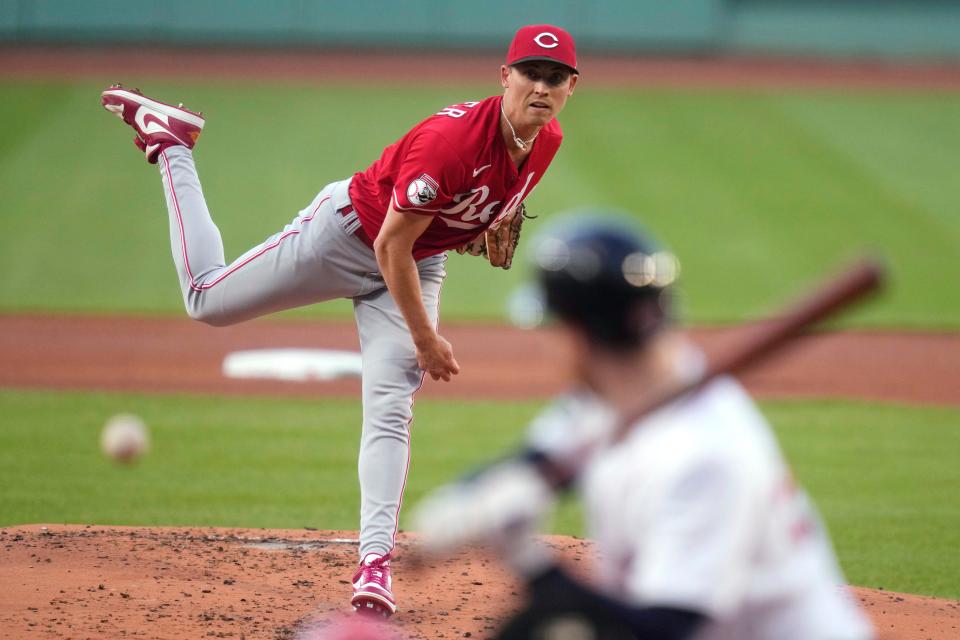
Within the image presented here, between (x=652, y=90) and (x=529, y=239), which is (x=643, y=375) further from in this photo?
(x=652, y=90)

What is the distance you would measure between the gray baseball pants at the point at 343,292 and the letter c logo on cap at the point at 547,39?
949 millimetres

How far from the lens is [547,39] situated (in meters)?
4.53

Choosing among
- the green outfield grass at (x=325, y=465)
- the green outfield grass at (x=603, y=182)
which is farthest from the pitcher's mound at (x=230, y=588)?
the green outfield grass at (x=603, y=182)

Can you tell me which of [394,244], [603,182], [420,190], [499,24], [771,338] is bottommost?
[771,338]

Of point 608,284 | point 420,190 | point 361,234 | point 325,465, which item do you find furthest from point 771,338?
point 325,465

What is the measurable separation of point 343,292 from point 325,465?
304cm

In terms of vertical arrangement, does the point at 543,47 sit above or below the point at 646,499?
above

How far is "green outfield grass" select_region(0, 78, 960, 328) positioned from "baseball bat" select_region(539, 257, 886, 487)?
38.4 feet

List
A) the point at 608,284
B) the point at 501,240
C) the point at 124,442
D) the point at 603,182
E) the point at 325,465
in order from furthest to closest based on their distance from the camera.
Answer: the point at 603,182, the point at 325,465, the point at 124,442, the point at 501,240, the point at 608,284

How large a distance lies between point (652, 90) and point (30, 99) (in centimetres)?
1102

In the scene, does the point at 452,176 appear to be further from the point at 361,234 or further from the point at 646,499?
the point at 646,499

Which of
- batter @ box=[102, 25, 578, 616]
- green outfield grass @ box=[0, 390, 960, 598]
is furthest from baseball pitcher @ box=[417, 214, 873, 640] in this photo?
green outfield grass @ box=[0, 390, 960, 598]

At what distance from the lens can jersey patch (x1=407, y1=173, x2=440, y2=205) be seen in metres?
4.34

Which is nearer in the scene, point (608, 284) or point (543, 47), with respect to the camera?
point (608, 284)
